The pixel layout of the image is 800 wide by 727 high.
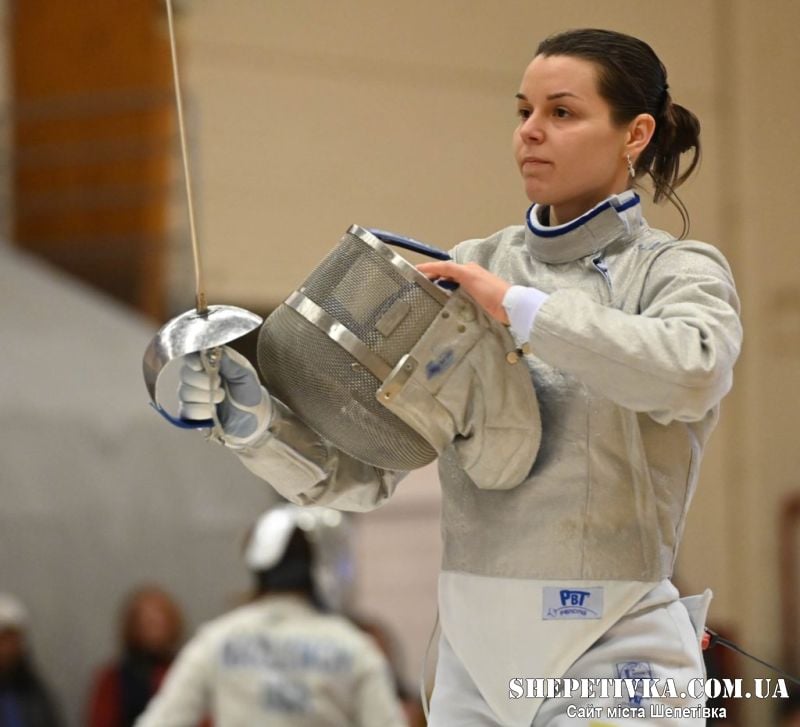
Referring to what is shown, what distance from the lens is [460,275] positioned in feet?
5.49

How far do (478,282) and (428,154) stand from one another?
18.8ft

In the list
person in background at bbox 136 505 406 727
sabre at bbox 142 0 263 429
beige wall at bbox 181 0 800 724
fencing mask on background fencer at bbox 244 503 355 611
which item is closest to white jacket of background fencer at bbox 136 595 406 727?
person in background at bbox 136 505 406 727

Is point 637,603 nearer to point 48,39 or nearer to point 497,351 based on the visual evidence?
point 497,351

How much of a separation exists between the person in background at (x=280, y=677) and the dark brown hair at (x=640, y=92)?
2147 mm

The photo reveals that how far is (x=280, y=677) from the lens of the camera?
3760mm

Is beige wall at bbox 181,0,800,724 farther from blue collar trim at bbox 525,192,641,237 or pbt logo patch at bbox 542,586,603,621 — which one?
pbt logo patch at bbox 542,586,603,621

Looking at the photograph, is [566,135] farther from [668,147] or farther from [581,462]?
[581,462]

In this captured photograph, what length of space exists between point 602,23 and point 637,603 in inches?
51.8

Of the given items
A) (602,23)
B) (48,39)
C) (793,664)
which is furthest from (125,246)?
(602,23)

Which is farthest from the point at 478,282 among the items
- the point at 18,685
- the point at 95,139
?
the point at 95,139

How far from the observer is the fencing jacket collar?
5.75 ft

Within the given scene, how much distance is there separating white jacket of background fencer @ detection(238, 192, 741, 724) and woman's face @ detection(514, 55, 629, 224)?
4cm

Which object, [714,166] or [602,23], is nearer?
[602,23]

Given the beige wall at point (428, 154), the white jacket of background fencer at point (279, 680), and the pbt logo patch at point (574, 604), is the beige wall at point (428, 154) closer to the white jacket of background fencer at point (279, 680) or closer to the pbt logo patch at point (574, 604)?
the white jacket of background fencer at point (279, 680)
